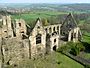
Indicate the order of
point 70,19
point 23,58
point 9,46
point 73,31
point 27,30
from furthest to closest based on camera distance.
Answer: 1. point 70,19
2. point 73,31
3. point 27,30
4. point 23,58
5. point 9,46

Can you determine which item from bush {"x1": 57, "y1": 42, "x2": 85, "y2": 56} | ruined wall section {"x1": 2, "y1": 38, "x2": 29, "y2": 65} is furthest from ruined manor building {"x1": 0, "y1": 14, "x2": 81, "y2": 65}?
bush {"x1": 57, "y1": 42, "x2": 85, "y2": 56}

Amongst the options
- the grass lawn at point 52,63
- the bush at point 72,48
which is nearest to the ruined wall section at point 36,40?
the grass lawn at point 52,63

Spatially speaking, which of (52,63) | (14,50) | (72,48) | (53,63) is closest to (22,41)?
(14,50)

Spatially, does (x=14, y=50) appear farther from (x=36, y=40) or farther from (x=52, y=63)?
(x=52, y=63)

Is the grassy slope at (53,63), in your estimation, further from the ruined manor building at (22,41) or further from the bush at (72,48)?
the bush at (72,48)

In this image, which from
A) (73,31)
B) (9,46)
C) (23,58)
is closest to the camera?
(9,46)

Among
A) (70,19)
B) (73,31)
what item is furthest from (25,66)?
(70,19)

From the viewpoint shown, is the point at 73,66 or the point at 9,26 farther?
the point at 9,26

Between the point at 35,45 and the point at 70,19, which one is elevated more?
the point at 70,19

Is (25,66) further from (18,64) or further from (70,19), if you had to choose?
(70,19)
